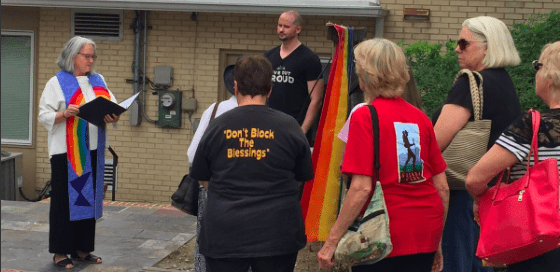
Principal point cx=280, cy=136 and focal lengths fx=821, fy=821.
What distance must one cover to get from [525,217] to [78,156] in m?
4.24

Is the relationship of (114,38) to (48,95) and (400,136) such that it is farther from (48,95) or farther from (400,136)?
(400,136)

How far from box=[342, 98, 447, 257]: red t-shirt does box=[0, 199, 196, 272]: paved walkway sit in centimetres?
355

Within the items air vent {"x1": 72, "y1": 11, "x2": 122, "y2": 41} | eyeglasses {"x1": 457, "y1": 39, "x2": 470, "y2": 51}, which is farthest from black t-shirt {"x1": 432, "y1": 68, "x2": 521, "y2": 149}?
air vent {"x1": 72, "y1": 11, "x2": 122, "y2": 41}

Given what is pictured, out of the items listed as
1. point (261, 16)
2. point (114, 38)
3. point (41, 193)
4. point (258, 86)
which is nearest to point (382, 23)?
point (261, 16)

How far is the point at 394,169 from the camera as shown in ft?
11.7

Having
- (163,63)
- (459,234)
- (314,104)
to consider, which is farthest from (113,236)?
(459,234)

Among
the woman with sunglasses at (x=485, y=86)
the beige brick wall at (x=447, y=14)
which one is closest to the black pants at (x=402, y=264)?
the woman with sunglasses at (x=485, y=86)

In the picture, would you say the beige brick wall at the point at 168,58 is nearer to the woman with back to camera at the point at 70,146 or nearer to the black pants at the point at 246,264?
the woman with back to camera at the point at 70,146

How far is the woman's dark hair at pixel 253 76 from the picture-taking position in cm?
405

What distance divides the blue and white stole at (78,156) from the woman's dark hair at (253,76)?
2863 millimetres

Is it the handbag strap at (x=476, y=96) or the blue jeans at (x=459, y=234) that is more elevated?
the handbag strap at (x=476, y=96)

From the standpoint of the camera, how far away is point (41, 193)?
11.7 metres

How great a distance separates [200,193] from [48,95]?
1.81 meters

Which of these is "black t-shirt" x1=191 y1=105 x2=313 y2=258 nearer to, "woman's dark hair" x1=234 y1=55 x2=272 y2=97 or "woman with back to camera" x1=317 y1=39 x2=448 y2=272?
"woman's dark hair" x1=234 y1=55 x2=272 y2=97
